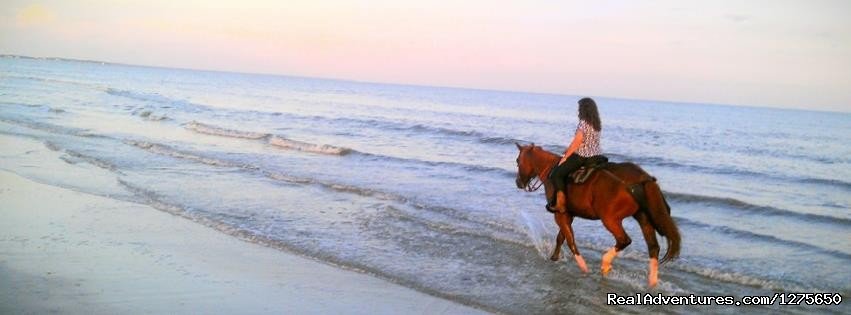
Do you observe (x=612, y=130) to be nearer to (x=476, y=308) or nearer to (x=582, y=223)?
(x=582, y=223)

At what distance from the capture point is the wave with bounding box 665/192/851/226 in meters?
14.4

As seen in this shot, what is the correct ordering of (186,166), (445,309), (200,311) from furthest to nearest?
(186,166)
(445,309)
(200,311)

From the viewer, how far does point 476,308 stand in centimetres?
711

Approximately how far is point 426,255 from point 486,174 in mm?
9724

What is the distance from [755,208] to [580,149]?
9.31m

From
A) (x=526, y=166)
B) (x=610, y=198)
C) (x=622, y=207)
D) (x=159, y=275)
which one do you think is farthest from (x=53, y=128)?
(x=622, y=207)

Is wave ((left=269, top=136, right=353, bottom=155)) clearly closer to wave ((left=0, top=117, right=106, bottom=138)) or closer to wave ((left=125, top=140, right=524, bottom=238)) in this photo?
wave ((left=125, top=140, right=524, bottom=238))

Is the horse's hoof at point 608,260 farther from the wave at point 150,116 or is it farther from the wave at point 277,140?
the wave at point 150,116

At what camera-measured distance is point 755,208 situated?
15344mm

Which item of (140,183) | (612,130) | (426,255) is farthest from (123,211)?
(612,130)

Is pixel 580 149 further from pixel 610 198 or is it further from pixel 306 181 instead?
pixel 306 181

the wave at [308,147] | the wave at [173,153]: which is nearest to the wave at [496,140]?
the wave at [308,147]

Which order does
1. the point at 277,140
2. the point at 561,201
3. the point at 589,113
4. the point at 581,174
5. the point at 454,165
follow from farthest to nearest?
1. the point at 277,140
2. the point at 454,165
3. the point at 561,201
4. the point at 581,174
5. the point at 589,113

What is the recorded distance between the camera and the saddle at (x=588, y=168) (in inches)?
314
